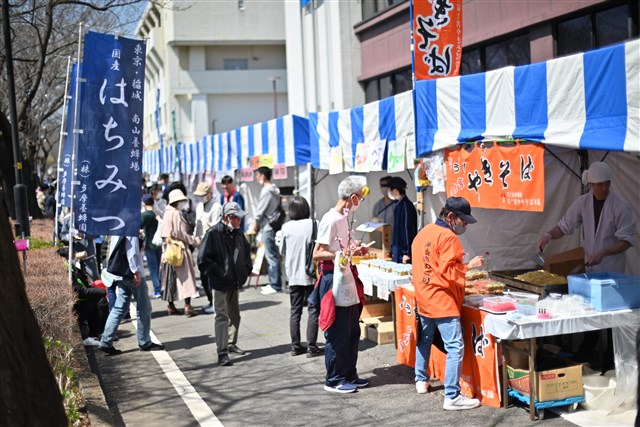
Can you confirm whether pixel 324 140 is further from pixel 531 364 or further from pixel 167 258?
pixel 531 364

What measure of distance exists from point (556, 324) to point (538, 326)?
19cm

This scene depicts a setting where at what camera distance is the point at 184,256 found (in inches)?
456

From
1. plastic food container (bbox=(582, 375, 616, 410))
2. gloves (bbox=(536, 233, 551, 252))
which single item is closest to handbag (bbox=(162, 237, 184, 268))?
gloves (bbox=(536, 233, 551, 252))

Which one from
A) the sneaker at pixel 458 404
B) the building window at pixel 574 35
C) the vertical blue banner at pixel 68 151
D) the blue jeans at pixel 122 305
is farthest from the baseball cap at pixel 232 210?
the building window at pixel 574 35

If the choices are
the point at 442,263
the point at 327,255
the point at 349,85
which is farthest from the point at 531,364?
the point at 349,85

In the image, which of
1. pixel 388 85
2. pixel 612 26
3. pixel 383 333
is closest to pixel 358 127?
pixel 383 333

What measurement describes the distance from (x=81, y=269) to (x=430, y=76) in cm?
557

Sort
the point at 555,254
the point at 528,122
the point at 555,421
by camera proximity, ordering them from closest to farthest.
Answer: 1. the point at 555,421
2. the point at 528,122
3. the point at 555,254

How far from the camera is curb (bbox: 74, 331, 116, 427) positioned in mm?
5777

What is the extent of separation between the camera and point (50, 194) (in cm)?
2803

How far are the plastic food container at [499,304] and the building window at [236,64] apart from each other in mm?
46110

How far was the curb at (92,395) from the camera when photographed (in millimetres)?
5777

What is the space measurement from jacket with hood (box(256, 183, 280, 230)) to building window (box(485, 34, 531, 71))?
5.45 meters

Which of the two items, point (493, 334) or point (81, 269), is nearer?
point (493, 334)
